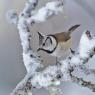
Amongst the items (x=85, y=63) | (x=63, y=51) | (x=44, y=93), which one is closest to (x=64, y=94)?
(x=44, y=93)

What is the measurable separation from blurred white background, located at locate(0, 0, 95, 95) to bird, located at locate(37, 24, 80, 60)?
2.1 inches

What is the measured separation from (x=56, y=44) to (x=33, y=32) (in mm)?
137

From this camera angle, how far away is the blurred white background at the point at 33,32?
3.09ft

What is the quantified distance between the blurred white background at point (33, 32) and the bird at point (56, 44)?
0.05 m

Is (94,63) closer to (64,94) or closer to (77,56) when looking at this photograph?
(77,56)

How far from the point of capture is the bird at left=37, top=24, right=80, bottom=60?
31.8 inches

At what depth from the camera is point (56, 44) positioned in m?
0.82

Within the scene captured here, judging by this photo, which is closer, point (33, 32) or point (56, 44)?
point (56, 44)

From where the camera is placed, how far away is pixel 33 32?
927 millimetres

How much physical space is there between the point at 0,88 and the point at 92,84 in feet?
1.46

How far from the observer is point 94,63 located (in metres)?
0.76

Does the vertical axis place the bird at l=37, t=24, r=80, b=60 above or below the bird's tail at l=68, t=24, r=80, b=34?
below

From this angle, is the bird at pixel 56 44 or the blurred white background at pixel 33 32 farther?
the blurred white background at pixel 33 32

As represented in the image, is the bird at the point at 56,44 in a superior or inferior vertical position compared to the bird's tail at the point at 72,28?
inferior
